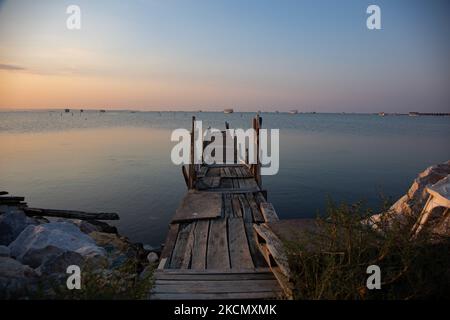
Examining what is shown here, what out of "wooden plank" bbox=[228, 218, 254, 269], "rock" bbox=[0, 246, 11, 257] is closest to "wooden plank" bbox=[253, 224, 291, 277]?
"wooden plank" bbox=[228, 218, 254, 269]

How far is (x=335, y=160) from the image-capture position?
3152cm

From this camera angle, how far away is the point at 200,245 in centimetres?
712

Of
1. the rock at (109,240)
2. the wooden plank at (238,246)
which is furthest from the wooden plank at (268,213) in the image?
the rock at (109,240)

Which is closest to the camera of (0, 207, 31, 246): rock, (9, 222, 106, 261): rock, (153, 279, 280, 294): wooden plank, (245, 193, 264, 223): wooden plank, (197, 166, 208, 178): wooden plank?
(153, 279, 280, 294): wooden plank

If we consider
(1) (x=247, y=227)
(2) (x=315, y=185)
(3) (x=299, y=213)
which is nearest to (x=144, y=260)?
(1) (x=247, y=227)

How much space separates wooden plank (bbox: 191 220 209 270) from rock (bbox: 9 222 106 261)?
8.85 ft

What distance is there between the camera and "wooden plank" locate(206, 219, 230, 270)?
6195 millimetres

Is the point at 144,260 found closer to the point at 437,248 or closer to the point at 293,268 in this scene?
the point at 293,268

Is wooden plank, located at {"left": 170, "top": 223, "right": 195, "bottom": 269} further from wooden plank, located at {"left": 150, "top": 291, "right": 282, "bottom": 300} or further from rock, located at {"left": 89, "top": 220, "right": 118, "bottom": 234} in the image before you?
rock, located at {"left": 89, "top": 220, "right": 118, "bottom": 234}

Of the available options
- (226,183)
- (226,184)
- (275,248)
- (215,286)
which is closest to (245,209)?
(226,184)

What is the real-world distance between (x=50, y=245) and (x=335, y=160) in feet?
91.9

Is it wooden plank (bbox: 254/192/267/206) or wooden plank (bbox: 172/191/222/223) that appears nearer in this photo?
wooden plank (bbox: 172/191/222/223)

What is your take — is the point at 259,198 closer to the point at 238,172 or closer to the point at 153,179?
the point at 238,172
